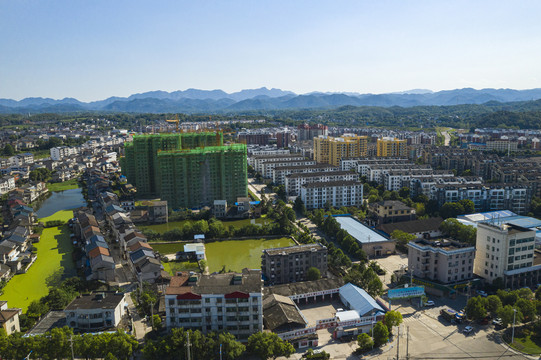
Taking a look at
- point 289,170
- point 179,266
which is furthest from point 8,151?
point 179,266

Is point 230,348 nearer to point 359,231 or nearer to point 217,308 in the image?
point 217,308

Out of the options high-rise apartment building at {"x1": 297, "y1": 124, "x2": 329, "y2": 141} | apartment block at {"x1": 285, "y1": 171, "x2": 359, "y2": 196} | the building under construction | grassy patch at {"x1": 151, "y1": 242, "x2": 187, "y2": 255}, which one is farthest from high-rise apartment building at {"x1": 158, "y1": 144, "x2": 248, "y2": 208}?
high-rise apartment building at {"x1": 297, "y1": 124, "x2": 329, "y2": 141}

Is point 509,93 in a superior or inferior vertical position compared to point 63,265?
superior

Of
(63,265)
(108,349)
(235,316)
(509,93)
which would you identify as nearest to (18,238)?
(63,265)

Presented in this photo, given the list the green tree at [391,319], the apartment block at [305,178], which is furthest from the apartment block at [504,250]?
the apartment block at [305,178]

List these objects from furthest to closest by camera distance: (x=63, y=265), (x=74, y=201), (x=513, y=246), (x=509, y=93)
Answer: (x=509, y=93) → (x=74, y=201) → (x=63, y=265) → (x=513, y=246)

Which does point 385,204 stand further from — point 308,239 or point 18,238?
point 18,238
